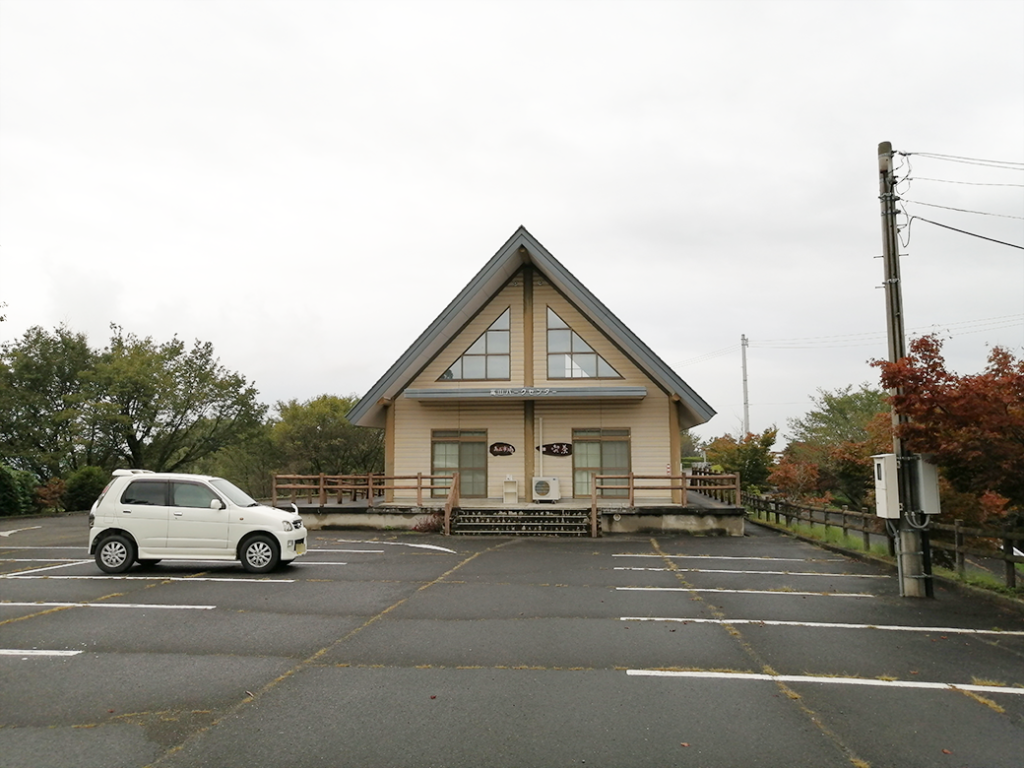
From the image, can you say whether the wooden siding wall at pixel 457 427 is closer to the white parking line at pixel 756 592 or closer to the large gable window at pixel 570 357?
the large gable window at pixel 570 357

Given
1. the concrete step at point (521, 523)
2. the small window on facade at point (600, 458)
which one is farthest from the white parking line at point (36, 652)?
the small window on facade at point (600, 458)

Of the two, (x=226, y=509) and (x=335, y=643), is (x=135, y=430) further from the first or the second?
(x=335, y=643)

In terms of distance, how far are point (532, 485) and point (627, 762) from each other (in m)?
17.1

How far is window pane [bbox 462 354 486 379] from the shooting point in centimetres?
2244

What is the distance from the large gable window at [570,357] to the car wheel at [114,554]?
1314 cm

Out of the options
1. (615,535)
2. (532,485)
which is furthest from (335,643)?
(532,485)

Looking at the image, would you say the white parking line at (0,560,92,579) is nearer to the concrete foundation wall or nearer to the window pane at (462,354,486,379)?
the concrete foundation wall

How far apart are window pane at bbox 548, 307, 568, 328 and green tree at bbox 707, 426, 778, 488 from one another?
35.5 feet

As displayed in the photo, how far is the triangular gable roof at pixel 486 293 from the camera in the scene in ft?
67.8

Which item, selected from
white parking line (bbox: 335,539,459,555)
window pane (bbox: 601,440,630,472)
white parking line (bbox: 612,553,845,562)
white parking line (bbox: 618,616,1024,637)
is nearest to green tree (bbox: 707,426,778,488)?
window pane (bbox: 601,440,630,472)

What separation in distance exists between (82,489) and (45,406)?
8079 mm

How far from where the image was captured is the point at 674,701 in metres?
5.55

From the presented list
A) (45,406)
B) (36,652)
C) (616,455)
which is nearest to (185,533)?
(36,652)

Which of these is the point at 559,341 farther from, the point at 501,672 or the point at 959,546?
the point at 501,672
